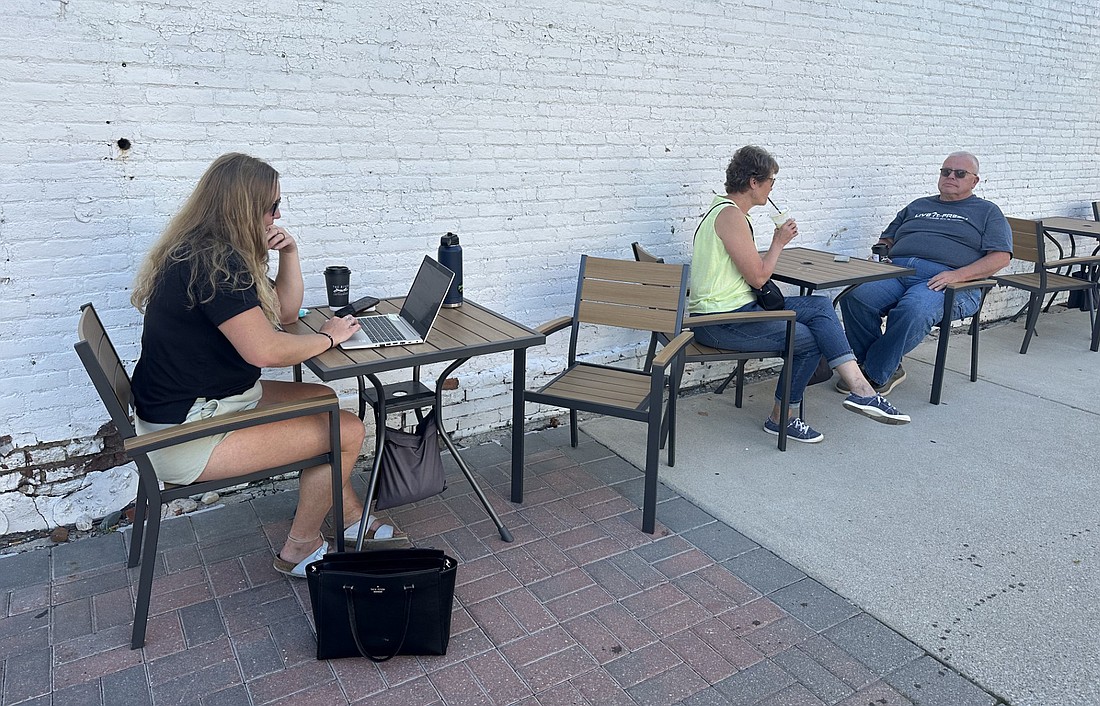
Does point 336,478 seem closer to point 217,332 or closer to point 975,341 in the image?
point 217,332

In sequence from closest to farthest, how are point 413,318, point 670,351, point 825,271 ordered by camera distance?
point 413,318 < point 670,351 < point 825,271

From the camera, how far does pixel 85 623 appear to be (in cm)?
249

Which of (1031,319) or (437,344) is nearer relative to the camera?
(437,344)

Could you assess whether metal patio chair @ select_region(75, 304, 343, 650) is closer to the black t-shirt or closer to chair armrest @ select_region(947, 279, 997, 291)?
the black t-shirt

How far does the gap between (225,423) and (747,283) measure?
2.53m

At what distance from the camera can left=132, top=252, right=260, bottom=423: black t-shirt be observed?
2.32 meters

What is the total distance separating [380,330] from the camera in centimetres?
282

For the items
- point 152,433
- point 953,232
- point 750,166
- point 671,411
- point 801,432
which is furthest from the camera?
point 953,232

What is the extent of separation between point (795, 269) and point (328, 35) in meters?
2.54

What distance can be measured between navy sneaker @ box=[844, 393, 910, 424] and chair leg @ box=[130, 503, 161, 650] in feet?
11.1

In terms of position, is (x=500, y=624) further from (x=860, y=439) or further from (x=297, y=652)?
(x=860, y=439)

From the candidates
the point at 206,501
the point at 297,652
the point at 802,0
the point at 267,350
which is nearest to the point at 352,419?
the point at 267,350

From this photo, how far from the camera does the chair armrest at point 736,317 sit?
11.8 feet

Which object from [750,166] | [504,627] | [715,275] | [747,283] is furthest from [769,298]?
[504,627]
